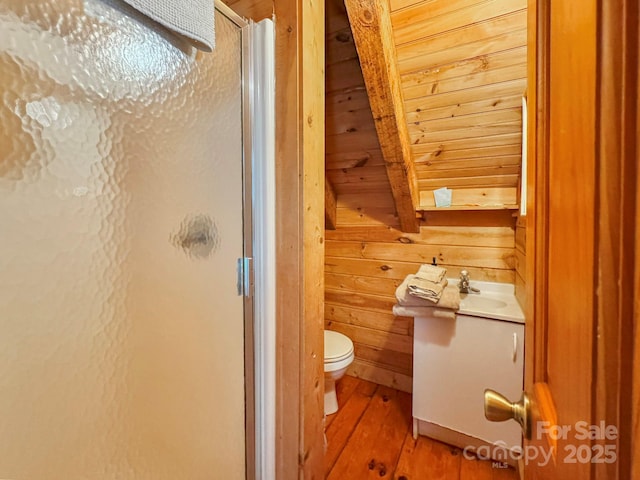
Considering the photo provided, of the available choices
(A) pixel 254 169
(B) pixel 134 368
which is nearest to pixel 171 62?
(A) pixel 254 169

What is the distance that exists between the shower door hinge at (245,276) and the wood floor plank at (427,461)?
128 centimetres

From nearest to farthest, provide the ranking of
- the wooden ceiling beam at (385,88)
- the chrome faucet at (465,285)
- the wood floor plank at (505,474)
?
1. the wooden ceiling beam at (385,88)
2. the wood floor plank at (505,474)
3. the chrome faucet at (465,285)

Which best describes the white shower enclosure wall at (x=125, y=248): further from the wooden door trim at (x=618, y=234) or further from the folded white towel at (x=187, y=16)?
the wooden door trim at (x=618, y=234)

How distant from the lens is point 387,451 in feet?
5.00

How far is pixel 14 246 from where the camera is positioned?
1.52 ft

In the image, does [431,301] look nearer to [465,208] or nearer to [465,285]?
[465,285]

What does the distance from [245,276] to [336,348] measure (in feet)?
3.63

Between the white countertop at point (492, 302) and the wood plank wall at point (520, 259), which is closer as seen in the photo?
→ the white countertop at point (492, 302)

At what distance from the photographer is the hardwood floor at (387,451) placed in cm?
140

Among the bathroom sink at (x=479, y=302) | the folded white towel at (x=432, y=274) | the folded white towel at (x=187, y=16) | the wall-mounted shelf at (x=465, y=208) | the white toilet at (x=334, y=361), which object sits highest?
the folded white towel at (x=187, y=16)

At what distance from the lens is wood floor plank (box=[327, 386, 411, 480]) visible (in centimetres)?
141

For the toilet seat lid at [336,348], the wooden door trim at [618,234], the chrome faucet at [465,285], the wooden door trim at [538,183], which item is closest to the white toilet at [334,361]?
the toilet seat lid at [336,348]

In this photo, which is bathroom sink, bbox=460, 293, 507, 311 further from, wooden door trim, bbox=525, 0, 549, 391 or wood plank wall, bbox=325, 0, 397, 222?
wooden door trim, bbox=525, 0, 549, 391

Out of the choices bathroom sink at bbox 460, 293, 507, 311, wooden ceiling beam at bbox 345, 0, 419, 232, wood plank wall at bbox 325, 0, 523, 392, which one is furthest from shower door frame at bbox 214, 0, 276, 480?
bathroom sink at bbox 460, 293, 507, 311
